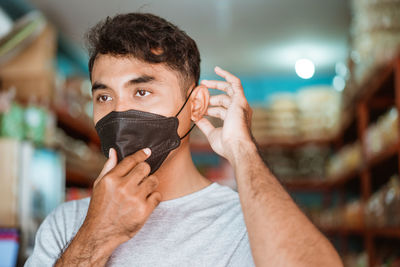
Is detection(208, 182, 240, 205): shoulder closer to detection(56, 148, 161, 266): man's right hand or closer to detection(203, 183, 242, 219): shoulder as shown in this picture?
detection(203, 183, 242, 219): shoulder

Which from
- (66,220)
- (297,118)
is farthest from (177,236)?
(297,118)

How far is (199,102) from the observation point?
6.15 feet

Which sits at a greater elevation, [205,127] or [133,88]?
[133,88]

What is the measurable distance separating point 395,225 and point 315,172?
12.5ft

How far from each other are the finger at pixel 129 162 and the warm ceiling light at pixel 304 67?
576 centimetres

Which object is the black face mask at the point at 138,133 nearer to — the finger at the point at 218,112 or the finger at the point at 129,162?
the finger at the point at 129,162

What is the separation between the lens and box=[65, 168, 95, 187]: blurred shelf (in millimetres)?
4723

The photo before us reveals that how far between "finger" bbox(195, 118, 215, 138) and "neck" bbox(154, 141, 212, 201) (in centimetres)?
8

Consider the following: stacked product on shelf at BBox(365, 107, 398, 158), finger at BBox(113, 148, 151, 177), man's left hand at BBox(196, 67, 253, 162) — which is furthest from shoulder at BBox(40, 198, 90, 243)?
stacked product on shelf at BBox(365, 107, 398, 158)

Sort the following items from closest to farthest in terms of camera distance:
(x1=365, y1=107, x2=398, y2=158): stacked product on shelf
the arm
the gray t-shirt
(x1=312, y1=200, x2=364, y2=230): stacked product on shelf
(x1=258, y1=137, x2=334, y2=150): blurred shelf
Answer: the arm, the gray t-shirt, (x1=365, y1=107, x2=398, y2=158): stacked product on shelf, (x1=312, y1=200, x2=364, y2=230): stacked product on shelf, (x1=258, y1=137, x2=334, y2=150): blurred shelf

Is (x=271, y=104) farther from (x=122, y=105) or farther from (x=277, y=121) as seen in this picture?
(x=122, y=105)

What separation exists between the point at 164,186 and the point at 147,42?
1.86 ft

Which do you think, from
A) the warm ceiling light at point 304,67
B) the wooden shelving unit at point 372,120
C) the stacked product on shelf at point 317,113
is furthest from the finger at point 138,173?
the warm ceiling light at point 304,67

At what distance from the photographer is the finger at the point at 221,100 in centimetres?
173
